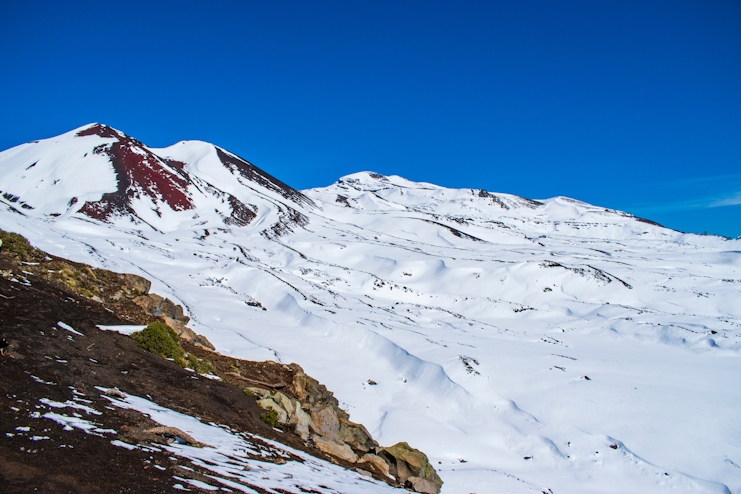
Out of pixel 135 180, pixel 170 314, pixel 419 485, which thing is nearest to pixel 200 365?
pixel 170 314

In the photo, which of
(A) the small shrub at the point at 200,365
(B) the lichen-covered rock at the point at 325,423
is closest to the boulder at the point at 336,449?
(B) the lichen-covered rock at the point at 325,423

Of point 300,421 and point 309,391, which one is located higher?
point 309,391

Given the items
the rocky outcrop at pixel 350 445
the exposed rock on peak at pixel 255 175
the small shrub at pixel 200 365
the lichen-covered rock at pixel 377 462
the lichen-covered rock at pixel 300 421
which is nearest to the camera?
the rocky outcrop at pixel 350 445

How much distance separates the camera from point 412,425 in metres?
18.3

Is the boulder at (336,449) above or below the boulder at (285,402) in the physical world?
below

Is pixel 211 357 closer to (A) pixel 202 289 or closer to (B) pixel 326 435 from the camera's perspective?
(B) pixel 326 435

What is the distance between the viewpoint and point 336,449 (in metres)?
12.8

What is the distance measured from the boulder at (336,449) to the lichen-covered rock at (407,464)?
1.23m

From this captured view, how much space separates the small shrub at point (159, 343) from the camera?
45.8 ft

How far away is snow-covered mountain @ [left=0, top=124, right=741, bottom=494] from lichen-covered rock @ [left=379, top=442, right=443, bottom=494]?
1.11m

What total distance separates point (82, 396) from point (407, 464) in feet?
28.9

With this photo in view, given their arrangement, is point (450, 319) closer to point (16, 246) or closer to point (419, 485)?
point (419, 485)

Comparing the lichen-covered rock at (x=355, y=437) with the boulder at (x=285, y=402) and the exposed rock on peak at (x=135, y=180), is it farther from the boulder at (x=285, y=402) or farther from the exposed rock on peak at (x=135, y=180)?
the exposed rock on peak at (x=135, y=180)

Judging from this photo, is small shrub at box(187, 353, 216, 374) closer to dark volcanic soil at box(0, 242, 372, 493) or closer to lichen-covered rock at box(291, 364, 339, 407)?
dark volcanic soil at box(0, 242, 372, 493)
